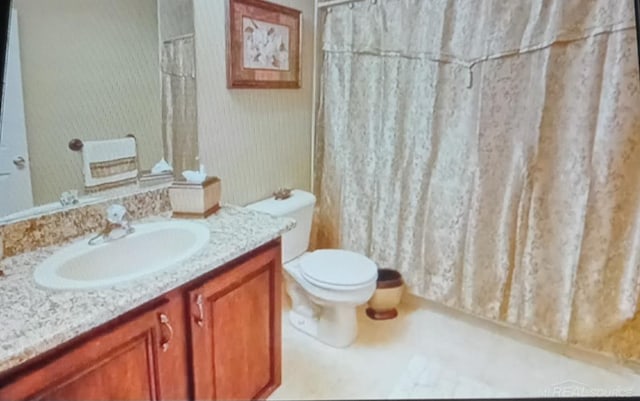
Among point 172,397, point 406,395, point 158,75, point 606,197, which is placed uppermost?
point 158,75

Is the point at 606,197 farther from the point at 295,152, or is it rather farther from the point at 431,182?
the point at 295,152

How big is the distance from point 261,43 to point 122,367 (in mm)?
1108

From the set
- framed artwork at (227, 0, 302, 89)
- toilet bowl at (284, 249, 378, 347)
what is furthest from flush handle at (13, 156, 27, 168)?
toilet bowl at (284, 249, 378, 347)

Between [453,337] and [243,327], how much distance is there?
0.79 metres

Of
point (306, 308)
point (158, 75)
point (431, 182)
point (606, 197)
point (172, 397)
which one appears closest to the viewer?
point (172, 397)

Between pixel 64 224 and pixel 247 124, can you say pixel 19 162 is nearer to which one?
pixel 64 224

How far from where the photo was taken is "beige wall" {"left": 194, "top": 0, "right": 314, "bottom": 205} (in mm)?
1372

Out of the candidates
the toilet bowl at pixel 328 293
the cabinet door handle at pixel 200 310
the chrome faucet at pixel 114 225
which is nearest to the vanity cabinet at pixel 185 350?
the cabinet door handle at pixel 200 310

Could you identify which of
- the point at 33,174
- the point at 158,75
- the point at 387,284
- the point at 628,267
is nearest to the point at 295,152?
the point at 158,75

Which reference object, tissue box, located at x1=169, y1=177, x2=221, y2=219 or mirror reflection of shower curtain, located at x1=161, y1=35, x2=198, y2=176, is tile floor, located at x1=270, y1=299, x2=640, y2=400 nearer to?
tissue box, located at x1=169, y1=177, x2=221, y2=219

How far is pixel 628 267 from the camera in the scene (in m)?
1.42

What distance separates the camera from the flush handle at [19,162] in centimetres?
103

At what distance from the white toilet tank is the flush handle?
688 mm

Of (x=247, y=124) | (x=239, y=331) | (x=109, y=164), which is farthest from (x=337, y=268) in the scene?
(x=109, y=164)
